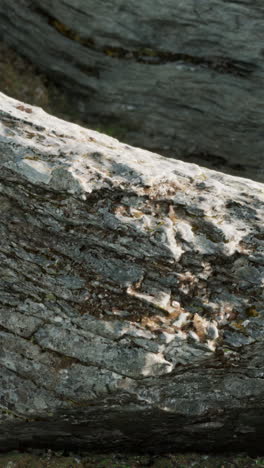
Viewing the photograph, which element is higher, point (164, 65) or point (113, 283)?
point (164, 65)

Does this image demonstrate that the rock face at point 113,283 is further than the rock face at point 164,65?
No

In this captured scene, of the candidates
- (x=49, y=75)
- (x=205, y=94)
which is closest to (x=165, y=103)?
(x=205, y=94)

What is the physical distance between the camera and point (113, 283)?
9.18 meters

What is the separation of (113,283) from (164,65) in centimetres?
1155

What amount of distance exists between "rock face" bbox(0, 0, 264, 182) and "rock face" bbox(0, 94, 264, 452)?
355 inches

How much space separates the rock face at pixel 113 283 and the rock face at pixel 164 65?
9.02 metres

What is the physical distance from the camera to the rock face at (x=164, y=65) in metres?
16.3

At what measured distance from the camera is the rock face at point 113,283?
909cm

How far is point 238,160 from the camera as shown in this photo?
19375 mm

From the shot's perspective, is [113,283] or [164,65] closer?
[113,283]

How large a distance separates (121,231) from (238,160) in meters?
11.8

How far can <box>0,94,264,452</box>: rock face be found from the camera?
29.8 feet

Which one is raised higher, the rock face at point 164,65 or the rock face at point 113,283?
the rock face at point 164,65

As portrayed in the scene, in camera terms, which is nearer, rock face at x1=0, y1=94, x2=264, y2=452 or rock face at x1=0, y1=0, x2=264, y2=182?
rock face at x1=0, y1=94, x2=264, y2=452
